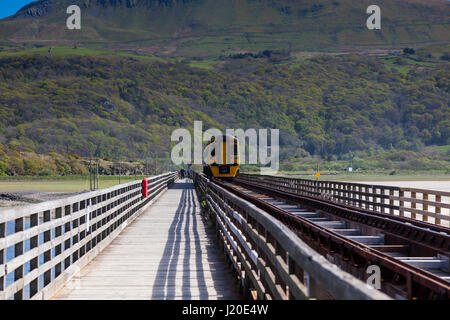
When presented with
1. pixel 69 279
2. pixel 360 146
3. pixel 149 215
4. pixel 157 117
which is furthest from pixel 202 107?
pixel 69 279

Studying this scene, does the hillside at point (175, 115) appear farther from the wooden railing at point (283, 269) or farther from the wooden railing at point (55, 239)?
the wooden railing at point (283, 269)

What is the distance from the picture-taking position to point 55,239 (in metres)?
7.84

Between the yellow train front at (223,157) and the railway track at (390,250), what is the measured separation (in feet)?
87.0

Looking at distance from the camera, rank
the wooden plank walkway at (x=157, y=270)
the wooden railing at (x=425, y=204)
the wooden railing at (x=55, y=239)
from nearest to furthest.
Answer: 1. the wooden railing at (x=55, y=239)
2. the wooden plank walkway at (x=157, y=270)
3. the wooden railing at (x=425, y=204)

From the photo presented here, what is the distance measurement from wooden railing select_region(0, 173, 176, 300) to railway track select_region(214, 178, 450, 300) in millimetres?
3591

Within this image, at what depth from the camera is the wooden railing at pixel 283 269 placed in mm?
3521

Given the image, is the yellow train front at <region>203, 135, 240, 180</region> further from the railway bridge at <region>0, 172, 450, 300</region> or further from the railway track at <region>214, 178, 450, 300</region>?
the railway track at <region>214, 178, 450, 300</region>

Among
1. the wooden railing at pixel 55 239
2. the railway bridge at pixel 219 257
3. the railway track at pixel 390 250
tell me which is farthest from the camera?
the wooden railing at pixel 55 239

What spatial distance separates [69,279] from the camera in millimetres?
8797

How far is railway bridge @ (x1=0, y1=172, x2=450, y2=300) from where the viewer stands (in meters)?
5.16

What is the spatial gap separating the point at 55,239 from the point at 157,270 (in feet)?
8.00

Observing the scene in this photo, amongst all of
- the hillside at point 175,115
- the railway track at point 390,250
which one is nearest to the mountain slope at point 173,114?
the hillside at point 175,115

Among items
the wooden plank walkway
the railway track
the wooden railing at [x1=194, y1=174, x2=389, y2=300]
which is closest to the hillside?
the wooden plank walkway

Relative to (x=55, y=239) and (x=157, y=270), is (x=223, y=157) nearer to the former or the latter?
(x=157, y=270)
